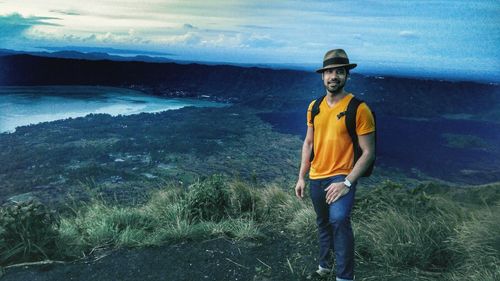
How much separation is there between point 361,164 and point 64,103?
27442 mm

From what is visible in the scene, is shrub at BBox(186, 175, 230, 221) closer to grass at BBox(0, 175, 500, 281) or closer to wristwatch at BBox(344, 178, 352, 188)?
grass at BBox(0, 175, 500, 281)

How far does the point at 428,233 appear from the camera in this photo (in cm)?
433

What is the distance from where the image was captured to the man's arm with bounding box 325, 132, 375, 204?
290 cm

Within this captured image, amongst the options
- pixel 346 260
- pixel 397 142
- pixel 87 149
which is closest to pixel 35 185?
pixel 87 149

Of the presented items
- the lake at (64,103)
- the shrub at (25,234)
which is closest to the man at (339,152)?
the shrub at (25,234)

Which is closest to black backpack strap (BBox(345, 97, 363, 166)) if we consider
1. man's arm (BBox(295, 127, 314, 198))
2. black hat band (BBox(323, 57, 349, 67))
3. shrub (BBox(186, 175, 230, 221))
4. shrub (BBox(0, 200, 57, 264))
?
black hat band (BBox(323, 57, 349, 67))

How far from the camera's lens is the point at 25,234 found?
176 inches

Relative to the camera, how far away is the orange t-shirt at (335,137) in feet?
9.49

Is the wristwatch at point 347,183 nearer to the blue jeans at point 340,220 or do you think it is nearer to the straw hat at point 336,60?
the blue jeans at point 340,220

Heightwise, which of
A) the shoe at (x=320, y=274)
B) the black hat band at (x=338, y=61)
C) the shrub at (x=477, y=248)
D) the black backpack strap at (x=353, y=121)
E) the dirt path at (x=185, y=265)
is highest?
the black hat band at (x=338, y=61)

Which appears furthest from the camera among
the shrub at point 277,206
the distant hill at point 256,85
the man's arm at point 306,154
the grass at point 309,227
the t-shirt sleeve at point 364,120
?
the distant hill at point 256,85

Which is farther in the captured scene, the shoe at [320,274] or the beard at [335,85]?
the shoe at [320,274]

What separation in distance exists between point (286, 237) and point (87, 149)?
17.3 m

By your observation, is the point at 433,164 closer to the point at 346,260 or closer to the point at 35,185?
the point at 35,185
